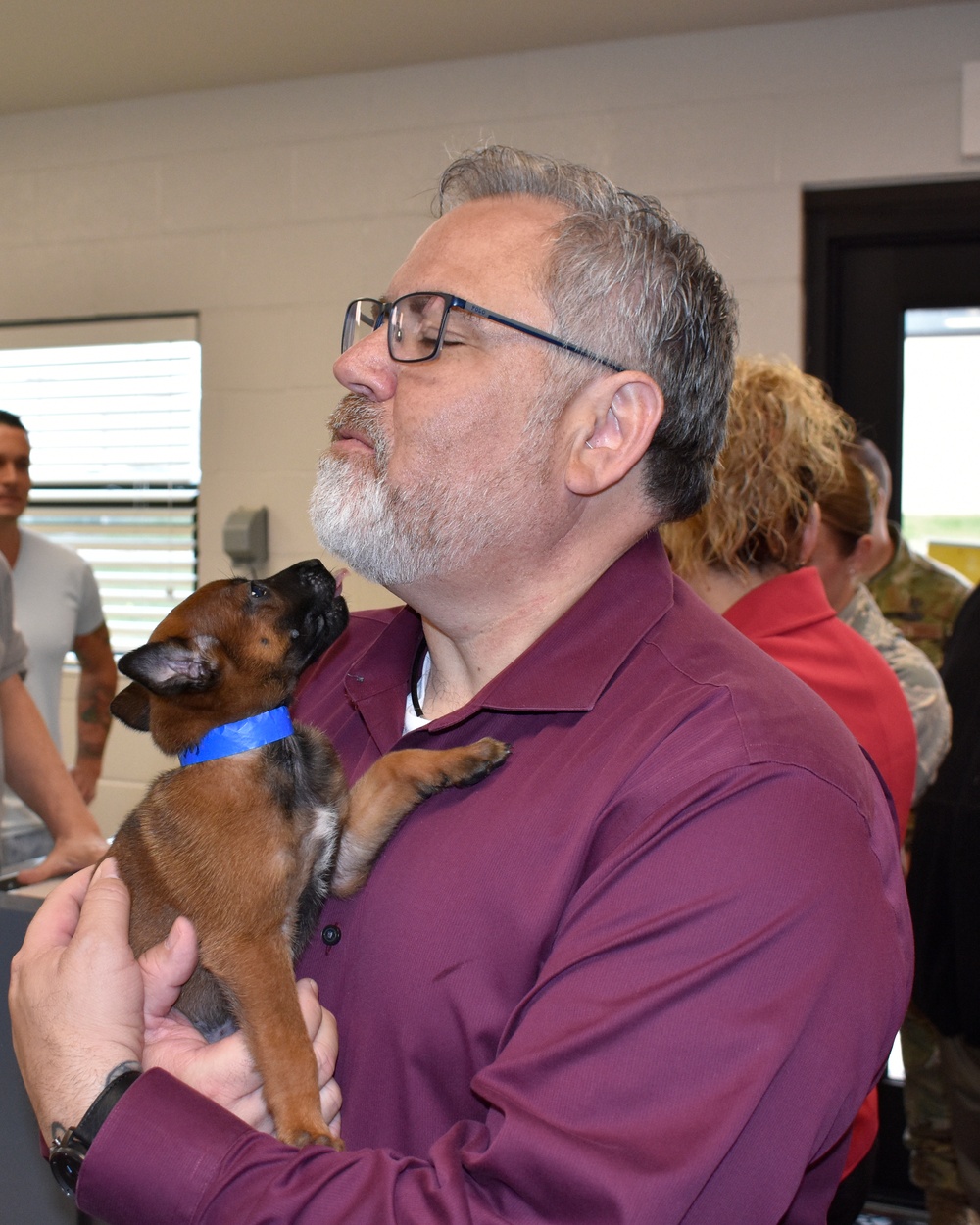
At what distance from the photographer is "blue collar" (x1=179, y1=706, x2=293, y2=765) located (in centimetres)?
140

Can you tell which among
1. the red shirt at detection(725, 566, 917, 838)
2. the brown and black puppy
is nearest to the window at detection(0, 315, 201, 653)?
the red shirt at detection(725, 566, 917, 838)

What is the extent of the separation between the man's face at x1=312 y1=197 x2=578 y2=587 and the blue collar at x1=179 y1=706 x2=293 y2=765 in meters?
0.23

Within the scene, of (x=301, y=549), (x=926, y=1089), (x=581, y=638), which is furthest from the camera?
(x=301, y=549)

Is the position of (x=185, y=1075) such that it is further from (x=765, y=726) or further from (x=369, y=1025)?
(x=765, y=726)

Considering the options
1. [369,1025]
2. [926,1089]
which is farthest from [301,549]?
[369,1025]

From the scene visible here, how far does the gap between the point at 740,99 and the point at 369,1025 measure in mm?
3721

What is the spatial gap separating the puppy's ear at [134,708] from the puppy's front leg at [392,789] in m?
0.37

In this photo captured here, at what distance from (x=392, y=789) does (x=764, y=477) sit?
44.8 inches

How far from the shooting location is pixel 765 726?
3.40 ft

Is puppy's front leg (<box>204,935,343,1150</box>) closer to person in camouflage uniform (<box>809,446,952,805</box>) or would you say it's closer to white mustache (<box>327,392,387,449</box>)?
white mustache (<box>327,392,387,449</box>)

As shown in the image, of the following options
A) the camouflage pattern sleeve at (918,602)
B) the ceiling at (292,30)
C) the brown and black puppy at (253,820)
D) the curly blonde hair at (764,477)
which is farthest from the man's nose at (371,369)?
the ceiling at (292,30)

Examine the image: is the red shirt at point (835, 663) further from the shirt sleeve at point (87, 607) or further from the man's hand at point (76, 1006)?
the shirt sleeve at point (87, 607)

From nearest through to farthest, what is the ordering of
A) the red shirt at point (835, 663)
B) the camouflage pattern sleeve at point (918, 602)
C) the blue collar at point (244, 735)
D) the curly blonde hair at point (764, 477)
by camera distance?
the blue collar at point (244, 735), the red shirt at point (835, 663), the curly blonde hair at point (764, 477), the camouflage pattern sleeve at point (918, 602)

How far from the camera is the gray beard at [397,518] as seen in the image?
1.33 meters
